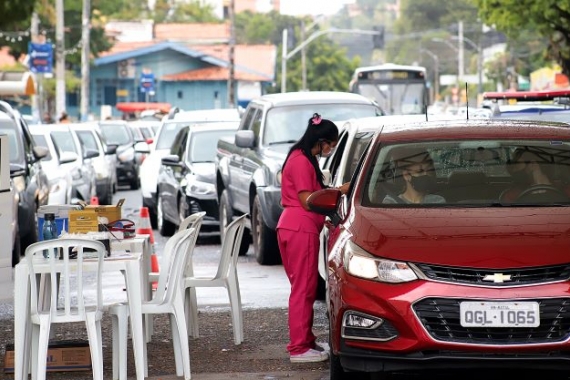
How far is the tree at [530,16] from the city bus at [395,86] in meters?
5.04

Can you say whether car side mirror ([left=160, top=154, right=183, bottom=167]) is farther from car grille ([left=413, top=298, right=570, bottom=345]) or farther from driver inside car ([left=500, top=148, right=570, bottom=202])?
car grille ([left=413, top=298, right=570, bottom=345])

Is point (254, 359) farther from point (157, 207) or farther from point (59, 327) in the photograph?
point (157, 207)

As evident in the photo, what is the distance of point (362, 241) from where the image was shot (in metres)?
8.79

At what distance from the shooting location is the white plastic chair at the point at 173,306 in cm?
966

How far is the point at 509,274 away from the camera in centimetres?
833

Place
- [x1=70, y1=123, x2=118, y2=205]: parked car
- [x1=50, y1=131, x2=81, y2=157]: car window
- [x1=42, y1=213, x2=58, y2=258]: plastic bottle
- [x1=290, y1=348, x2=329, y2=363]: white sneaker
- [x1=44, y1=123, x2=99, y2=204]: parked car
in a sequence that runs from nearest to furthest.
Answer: [x1=290, y1=348, x2=329, y2=363]: white sneaker
[x1=42, y1=213, x2=58, y2=258]: plastic bottle
[x1=44, y1=123, x2=99, y2=204]: parked car
[x1=50, y1=131, x2=81, y2=157]: car window
[x1=70, y1=123, x2=118, y2=205]: parked car

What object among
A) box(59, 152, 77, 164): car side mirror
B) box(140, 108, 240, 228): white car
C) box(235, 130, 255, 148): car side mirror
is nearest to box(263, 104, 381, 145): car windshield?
box(235, 130, 255, 148): car side mirror

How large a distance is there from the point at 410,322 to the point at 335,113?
1067 centimetres

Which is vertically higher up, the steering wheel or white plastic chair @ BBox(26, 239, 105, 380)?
the steering wheel

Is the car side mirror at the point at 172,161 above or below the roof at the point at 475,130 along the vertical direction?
below

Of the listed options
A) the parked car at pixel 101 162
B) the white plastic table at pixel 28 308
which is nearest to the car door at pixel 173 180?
the parked car at pixel 101 162

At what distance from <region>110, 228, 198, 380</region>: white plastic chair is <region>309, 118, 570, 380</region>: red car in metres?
1.11

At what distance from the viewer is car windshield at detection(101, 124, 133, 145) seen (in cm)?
4159

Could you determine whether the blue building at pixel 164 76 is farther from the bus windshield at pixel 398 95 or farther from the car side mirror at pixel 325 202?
the car side mirror at pixel 325 202
